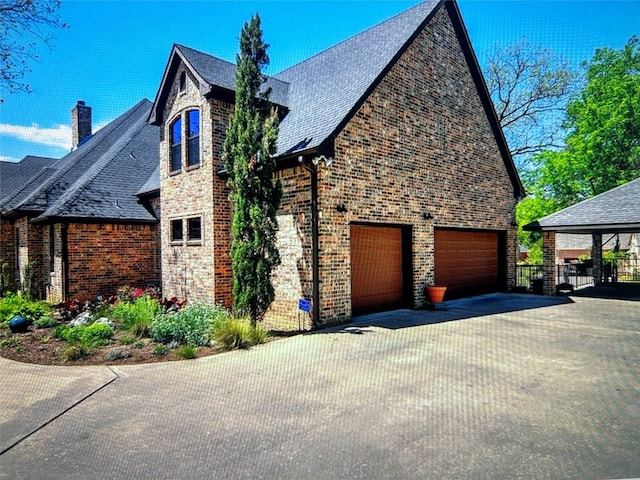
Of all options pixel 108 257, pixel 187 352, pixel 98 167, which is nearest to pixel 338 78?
pixel 187 352

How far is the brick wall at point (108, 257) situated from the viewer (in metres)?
12.5

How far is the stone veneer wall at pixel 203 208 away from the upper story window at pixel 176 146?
0.55 feet

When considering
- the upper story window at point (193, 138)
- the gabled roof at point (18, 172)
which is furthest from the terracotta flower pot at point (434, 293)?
the gabled roof at point (18, 172)

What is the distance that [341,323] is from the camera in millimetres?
8828

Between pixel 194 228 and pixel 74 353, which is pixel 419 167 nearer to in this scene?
pixel 194 228

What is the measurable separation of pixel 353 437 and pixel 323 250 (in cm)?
514

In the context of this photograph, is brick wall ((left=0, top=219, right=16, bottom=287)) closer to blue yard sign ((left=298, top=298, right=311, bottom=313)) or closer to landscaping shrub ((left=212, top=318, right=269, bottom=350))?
landscaping shrub ((left=212, top=318, right=269, bottom=350))

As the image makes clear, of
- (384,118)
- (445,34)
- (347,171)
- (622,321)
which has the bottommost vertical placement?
(622,321)

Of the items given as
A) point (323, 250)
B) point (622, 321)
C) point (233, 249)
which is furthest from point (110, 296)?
point (622, 321)

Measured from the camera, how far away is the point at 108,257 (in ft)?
43.3

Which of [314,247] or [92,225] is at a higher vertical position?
[92,225]

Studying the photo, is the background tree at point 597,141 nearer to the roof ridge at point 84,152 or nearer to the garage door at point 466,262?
the garage door at point 466,262

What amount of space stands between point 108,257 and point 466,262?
12434 millimetres

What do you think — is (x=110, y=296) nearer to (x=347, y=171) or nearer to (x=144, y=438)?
(x=347, y=171)
